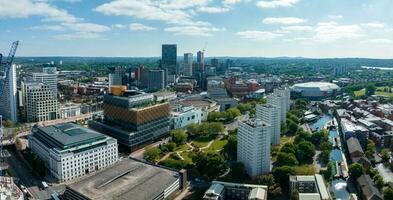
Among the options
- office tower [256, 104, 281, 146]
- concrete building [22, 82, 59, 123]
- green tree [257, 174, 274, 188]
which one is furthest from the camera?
concrete building [22, 82, 59, 123]

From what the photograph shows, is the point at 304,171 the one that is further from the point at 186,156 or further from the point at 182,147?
the point at 182,147

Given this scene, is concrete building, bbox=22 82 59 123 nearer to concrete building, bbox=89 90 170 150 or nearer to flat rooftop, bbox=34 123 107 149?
concrete building, bbox=89 90 170 150

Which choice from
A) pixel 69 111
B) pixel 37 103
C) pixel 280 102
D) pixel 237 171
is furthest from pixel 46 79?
pixel 237 171

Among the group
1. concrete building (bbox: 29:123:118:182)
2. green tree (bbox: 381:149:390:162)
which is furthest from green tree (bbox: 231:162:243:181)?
green tree (bbox: 381:149:390:162)

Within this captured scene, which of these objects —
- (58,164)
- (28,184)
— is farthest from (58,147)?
(28,184)

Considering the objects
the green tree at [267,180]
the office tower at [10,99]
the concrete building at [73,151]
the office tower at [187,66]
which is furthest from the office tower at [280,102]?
the office tower at [187,66]

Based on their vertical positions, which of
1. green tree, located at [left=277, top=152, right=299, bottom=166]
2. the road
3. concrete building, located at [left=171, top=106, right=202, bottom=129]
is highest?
concrete building, located at [left=171, top=106, right=202, bottom=129]
